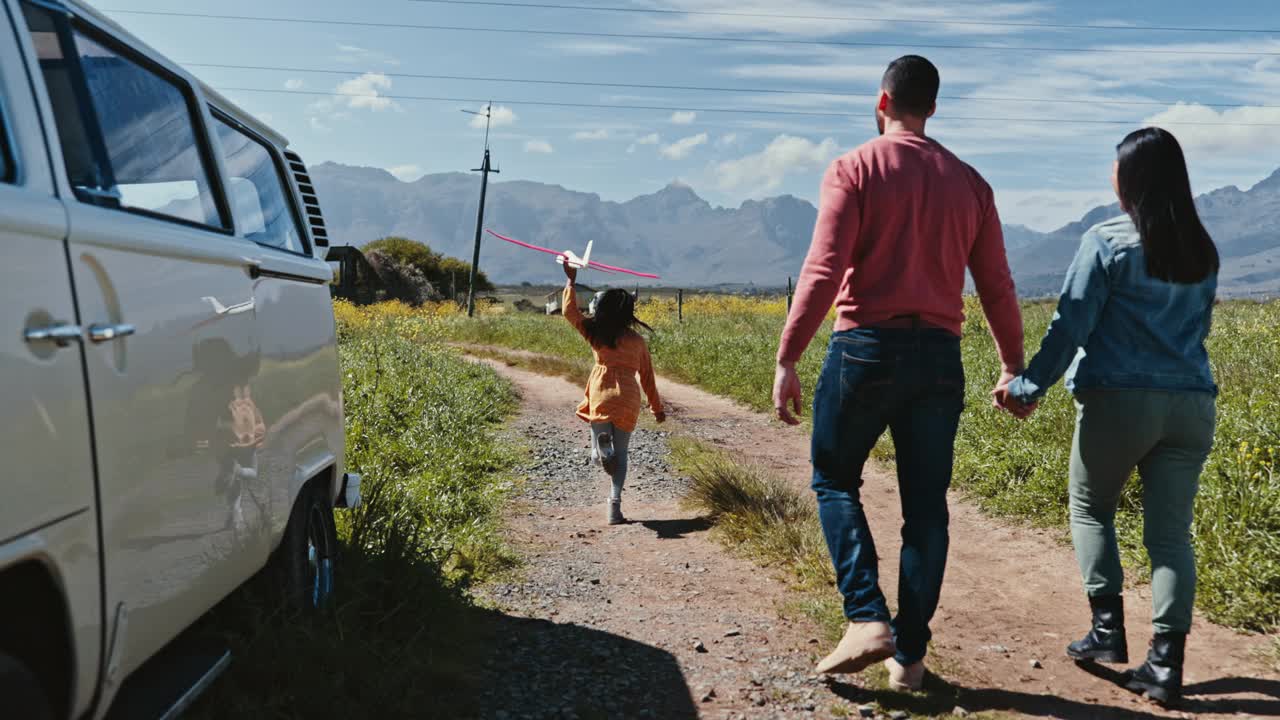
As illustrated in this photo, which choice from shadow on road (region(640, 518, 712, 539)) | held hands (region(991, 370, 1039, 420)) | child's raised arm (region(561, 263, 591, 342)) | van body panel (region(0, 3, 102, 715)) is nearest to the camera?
van body panel (region(0, 3, 102, 715))

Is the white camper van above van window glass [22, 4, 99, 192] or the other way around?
the other way around

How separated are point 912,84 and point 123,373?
278cm

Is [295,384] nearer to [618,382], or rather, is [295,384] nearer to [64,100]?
[64,100]

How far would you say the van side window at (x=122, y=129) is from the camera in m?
2.15

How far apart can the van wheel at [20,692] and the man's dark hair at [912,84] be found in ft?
10.3

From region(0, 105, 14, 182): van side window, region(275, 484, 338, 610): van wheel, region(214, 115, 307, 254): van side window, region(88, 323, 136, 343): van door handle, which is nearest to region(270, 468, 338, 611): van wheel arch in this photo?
region(275, 484, 338, 610): van wheel

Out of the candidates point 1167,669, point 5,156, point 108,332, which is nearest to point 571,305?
point 1167,669

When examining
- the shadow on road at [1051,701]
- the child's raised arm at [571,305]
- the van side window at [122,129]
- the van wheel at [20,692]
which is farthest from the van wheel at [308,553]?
the child's raised arm at [571,305]

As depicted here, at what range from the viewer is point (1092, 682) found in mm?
3988

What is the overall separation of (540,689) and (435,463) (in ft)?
14.3

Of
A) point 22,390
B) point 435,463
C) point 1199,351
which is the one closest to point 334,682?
point 22,390

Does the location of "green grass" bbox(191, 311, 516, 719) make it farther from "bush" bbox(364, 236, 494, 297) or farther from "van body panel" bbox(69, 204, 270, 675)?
"bush" bbox(364, 236, 494, 297)

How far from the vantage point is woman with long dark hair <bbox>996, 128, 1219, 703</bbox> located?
366cm

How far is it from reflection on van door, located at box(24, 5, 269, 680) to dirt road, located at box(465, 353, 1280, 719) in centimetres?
153
